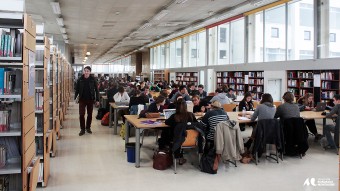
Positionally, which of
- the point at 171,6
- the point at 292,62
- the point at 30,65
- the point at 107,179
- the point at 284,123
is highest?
the point at 171,6

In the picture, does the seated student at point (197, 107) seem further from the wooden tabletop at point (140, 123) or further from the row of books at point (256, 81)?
the row of books at point (256, 81)

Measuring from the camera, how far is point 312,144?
21.9 feet

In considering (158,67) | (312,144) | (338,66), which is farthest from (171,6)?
(158,67)

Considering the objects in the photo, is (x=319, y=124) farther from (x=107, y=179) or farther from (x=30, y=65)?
(x=30, y=65)

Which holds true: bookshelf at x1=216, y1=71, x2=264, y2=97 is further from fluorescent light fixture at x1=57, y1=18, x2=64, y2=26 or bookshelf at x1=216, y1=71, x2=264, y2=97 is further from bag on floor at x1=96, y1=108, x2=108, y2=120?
fluorescent light fixture at x1=57, y1=18, x2=64, y2=26

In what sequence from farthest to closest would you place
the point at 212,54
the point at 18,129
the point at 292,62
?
1. the point at 212,54
2. the point at 292,62
3. the point at 18,129

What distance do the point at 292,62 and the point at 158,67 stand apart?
16.1 m

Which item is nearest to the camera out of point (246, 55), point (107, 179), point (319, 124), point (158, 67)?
point (107, 179)

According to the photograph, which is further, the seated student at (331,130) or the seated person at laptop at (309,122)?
the seated person at laptop at (309,122)

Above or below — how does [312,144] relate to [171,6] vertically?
below

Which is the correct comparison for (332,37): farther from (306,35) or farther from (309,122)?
(309,122)

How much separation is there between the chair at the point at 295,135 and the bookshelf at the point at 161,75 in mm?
16843

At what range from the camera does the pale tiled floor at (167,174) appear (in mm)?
4098

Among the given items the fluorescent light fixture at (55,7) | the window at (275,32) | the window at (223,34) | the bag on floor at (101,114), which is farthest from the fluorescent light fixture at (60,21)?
the window at (275,32)
